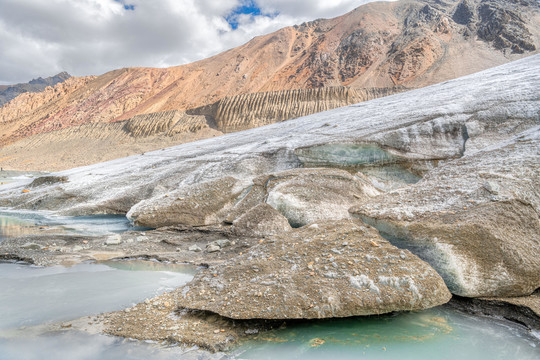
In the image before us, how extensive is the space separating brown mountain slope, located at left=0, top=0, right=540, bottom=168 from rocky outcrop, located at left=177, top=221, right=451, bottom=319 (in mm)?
33136

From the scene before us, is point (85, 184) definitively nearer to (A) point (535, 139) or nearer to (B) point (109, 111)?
(A) point (535, 139)

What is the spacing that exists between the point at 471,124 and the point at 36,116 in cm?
5979

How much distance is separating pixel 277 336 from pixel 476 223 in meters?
2.41

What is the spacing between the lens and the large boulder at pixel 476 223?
351 centimetres

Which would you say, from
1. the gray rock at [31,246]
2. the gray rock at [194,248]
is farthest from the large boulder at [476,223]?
the gray rock at [31,246]

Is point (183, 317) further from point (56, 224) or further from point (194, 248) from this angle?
point (56, 224)

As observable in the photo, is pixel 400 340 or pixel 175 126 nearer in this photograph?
pixel 400 340

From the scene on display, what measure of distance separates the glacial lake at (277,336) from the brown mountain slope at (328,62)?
33039 mm

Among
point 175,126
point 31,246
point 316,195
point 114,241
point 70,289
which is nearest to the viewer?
point 70,289

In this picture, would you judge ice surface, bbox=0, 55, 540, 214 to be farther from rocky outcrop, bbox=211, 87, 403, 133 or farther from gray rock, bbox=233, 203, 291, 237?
rocky outcrop, bbox=211, 87, 403, 133

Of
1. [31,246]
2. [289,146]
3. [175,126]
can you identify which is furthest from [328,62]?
[31,246]

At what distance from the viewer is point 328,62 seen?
45.6 meters

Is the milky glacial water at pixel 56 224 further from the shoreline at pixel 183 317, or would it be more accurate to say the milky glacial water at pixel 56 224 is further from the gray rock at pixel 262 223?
the gray rock at pixel 262 223

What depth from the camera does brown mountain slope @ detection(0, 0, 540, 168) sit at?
4088cm
